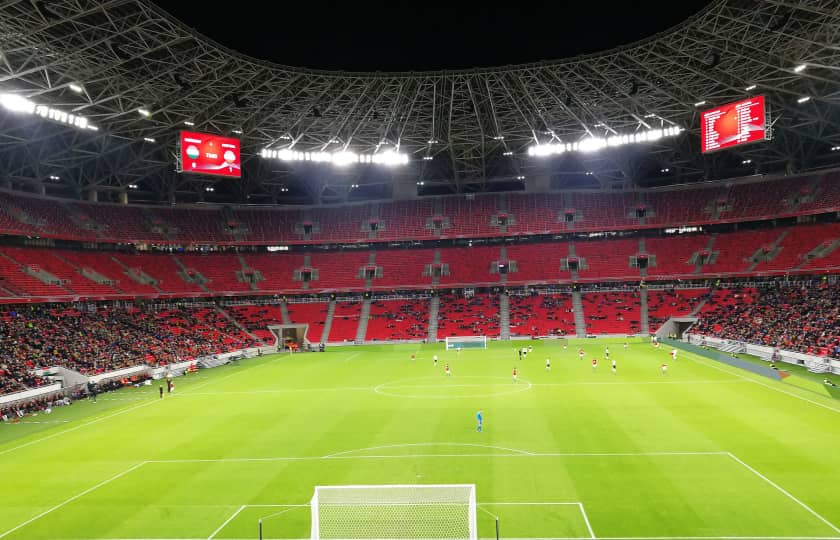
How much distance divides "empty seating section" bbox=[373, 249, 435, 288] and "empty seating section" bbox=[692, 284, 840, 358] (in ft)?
120

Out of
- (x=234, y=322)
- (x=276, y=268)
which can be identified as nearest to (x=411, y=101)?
(x=234, y=322)

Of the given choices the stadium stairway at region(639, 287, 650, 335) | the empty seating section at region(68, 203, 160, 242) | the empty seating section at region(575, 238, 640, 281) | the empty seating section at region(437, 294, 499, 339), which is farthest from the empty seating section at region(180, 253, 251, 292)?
the stadium stairway at region(639, 287, 650, 335)

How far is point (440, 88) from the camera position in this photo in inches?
2106

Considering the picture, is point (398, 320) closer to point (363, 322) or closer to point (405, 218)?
point (363, 322)

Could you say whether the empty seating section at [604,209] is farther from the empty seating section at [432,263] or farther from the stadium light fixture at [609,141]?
the stadium light fixture at [609,141]

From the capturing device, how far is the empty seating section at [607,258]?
7481 centimetres

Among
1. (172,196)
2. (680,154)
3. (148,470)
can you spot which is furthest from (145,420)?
(680,154)

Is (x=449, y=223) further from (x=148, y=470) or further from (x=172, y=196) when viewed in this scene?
(x=148, y=470)

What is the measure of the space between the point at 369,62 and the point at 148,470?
116ft

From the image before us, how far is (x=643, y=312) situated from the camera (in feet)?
228

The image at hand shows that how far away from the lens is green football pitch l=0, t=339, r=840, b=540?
17125mm

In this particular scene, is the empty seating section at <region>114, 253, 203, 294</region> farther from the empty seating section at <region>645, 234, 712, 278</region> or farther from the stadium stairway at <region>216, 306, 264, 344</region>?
the empty seating section at <region>645, 234, 712, 278</region>

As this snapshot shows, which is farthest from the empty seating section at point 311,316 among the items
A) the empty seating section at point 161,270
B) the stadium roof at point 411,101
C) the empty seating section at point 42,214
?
the empty seating section at point 42,214

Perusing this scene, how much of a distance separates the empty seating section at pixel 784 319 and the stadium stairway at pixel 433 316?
1214 inches
